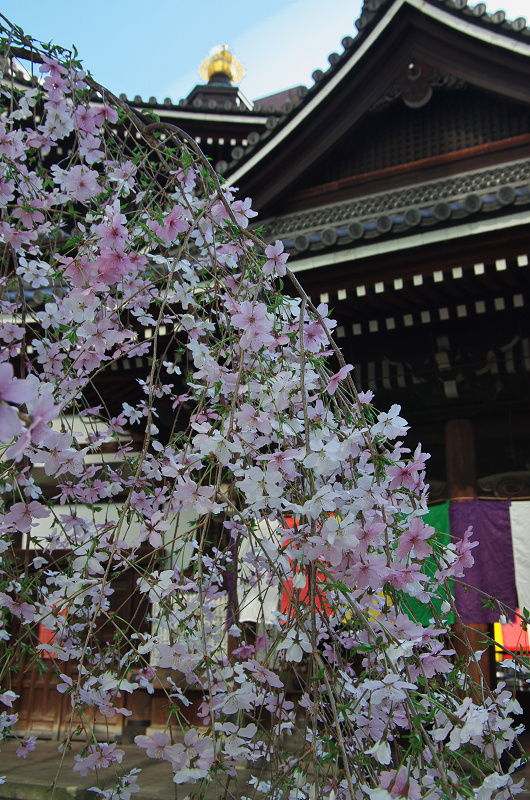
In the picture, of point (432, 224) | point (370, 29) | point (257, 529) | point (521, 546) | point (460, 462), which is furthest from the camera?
point (370, 29)

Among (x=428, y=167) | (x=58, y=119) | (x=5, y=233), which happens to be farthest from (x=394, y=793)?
(x=428, y=167)

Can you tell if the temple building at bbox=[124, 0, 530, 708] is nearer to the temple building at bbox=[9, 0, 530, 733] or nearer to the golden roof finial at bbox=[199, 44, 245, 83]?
the temple building at bbox=[9, 0, 530, 733]

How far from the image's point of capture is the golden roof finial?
Result: 35.6ft

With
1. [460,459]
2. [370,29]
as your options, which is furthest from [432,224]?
[370,29]

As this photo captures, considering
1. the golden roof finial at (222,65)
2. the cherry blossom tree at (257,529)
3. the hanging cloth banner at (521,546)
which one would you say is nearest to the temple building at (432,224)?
the hanging cloth banner at (521,546)

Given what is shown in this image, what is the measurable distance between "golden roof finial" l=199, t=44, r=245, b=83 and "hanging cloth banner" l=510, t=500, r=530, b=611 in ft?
30.4

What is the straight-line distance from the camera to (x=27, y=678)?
6.67 metres

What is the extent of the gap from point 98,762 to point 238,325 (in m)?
1.31

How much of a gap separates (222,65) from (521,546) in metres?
9.56

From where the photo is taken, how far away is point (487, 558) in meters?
4.62

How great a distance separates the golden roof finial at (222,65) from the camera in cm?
1086

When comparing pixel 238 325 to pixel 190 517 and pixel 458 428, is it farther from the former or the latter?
pixel 190 517

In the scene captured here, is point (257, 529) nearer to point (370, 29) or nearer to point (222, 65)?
point (370, 29)

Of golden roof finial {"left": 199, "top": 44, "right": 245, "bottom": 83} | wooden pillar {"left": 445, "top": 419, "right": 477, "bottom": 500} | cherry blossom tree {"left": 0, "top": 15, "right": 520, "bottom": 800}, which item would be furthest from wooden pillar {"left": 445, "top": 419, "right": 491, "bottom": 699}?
golden roof finial {"left": 199, "top": 44, "right": 245, "bottom": 83}
